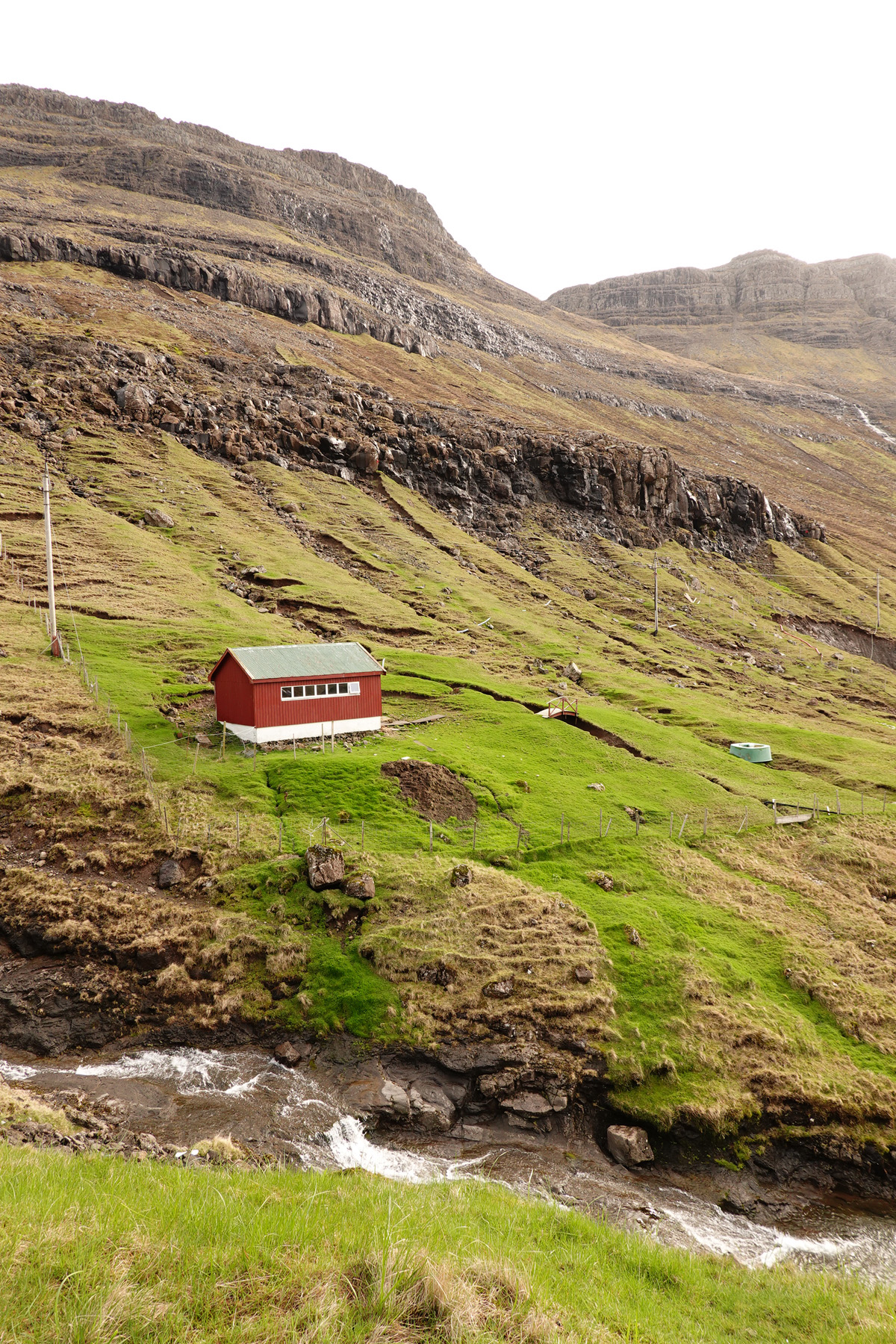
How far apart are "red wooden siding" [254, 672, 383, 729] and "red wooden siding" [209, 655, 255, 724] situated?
552mm

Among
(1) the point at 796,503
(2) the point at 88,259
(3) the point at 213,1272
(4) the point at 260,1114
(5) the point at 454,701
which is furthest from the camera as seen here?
(1) the point at 796,503

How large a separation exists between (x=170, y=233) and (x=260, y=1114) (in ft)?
688

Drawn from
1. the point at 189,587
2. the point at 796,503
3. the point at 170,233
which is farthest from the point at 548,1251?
the point at 170,233

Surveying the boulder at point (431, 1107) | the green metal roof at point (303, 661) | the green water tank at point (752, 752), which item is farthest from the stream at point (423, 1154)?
the green water tank at point (752, 752)

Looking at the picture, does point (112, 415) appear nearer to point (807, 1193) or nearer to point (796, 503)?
point (807, 1193)

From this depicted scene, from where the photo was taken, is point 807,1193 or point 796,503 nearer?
point 807,1193

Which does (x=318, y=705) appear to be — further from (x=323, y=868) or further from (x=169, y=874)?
(x=169, y=874)

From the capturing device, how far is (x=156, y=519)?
8500 centimetres

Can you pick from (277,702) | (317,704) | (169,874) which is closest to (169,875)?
(169,874)

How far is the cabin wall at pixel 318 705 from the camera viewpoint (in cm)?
4262

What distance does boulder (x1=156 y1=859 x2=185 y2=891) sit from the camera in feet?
98.0

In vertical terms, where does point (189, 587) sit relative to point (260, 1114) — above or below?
above

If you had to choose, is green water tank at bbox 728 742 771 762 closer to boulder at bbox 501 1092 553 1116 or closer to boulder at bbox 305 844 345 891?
boulder at bbox 305 844 345 891

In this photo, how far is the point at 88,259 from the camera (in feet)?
507
